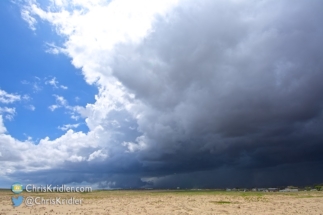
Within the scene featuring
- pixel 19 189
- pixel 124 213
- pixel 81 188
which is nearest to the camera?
pixel 124 213

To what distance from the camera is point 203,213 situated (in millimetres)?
45500

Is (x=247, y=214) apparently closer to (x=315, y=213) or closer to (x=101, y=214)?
(x=315, y=213)

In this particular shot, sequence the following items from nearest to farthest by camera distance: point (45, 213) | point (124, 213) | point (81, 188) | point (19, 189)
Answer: point (45, 213)
point (124, 213)
point (19, 189)
point (81, 188)

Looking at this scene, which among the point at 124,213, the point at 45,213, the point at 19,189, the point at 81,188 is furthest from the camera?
the point at 81,188

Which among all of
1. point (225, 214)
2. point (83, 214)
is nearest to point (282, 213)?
point (225, 214)

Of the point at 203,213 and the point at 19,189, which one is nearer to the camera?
the point at 203,213

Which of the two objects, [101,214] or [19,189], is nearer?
[101,214]

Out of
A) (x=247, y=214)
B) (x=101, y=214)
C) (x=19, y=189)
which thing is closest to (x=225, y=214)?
(x=247, y=214)

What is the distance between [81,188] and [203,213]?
26.4m

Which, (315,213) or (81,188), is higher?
(81,188)

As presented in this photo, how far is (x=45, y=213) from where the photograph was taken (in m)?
43.8

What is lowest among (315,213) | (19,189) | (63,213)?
(315,213)

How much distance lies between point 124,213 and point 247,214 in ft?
65.5

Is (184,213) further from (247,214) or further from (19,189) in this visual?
(19,189)
